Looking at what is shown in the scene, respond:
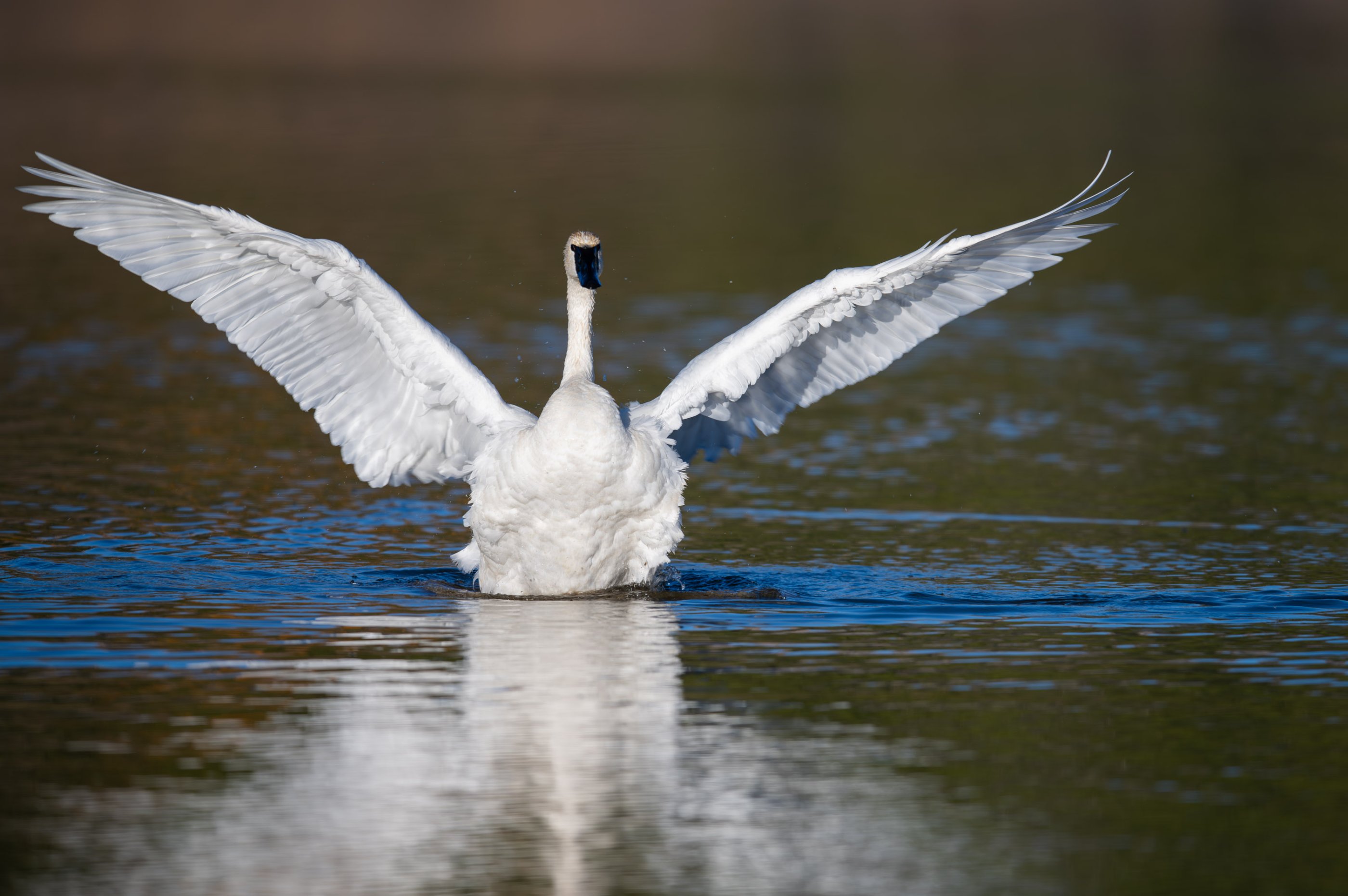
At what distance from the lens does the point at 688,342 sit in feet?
70.5

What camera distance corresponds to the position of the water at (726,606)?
290 inches

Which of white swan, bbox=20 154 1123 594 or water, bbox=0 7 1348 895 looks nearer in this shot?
water, bbox=0 7 1348 895

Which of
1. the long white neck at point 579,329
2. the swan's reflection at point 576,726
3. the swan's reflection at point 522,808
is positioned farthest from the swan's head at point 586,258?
the swan's reflection at point 522,808

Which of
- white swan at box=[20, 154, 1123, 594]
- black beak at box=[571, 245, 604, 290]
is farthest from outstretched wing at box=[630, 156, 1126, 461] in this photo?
black beak at box=[571, 245, 604, 290]

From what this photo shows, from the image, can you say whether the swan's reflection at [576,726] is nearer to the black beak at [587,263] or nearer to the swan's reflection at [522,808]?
the swan's reflection at [522,808]

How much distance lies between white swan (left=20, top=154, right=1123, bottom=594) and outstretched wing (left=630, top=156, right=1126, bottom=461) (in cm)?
1

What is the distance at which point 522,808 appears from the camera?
25.0 feet

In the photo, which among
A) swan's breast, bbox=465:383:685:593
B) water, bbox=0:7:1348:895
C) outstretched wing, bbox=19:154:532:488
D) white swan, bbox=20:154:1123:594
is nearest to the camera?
water, bbox=0:7:1348:895

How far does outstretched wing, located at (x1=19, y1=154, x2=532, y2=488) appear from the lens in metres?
12.0

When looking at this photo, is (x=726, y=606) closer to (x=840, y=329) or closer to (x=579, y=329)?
(x=579, y=329)

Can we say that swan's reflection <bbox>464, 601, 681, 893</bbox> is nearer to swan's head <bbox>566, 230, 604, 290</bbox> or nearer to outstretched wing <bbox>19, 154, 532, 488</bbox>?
outstretched wing <bbox>19, 154, 532, 488</bbox>

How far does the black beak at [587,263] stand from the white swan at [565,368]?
1 centimetres

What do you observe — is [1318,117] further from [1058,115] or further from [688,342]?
[688,342]

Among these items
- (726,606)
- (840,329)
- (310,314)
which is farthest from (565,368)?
(726,606)
